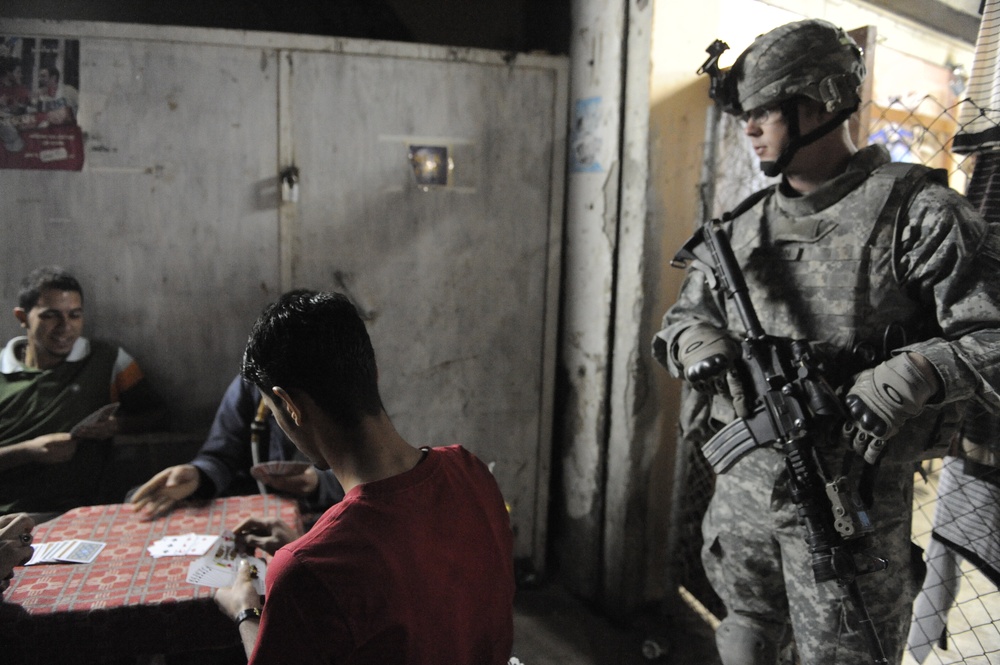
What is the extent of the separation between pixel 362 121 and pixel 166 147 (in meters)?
0.81

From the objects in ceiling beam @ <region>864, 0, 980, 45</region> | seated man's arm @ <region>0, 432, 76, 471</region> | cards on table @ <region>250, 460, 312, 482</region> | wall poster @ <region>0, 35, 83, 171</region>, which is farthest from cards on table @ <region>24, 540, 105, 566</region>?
ceiling beam @ <region>864, 0, 980, 45</region>

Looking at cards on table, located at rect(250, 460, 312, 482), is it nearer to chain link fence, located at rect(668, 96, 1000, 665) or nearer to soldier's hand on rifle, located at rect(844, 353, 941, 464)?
chain link fence, located at rect(668, 96, 1000, 665)

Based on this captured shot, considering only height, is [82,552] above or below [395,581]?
below

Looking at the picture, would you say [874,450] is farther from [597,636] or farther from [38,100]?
[38,100]

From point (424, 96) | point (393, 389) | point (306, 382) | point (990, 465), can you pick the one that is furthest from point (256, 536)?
point (990, 465)

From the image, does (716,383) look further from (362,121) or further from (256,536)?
(362,121)

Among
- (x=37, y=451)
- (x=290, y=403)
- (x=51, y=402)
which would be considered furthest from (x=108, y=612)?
(x=51, y=402)

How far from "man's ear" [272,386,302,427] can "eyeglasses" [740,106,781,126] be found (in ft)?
4.96

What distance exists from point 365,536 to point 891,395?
1.23 metres

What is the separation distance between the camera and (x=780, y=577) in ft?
5.94

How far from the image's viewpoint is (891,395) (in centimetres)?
147

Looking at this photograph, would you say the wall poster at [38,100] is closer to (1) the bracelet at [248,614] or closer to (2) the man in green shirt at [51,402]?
(2) the man in green shirt at [51,402]

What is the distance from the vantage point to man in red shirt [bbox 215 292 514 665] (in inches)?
37.6

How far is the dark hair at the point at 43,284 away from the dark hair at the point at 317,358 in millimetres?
1756
